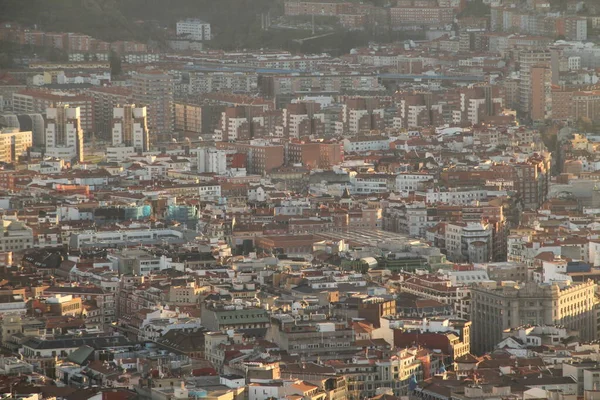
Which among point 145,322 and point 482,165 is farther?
point 482,165

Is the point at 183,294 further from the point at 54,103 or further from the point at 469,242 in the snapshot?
the point at 54,103

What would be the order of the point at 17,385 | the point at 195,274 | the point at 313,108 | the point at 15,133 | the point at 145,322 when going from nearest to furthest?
the point at 17,385 < the point at 145,322 < the point at 195,274 < the point at 15,133 < the point at 313,108

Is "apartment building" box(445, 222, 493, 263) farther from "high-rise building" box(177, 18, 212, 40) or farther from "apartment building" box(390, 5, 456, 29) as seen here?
"high-rise building" box(177, 18, 212, 40)

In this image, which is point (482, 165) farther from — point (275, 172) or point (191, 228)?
point (191, 228)

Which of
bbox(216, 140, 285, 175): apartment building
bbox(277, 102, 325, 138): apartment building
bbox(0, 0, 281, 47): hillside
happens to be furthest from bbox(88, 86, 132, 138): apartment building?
bbox(0, 0, 281, 47): hillside

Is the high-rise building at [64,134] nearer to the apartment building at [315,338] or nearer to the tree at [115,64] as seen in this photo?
the tree at [115,64]

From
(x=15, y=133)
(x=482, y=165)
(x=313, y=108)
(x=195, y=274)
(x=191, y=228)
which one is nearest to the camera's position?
(x=195, y=274)

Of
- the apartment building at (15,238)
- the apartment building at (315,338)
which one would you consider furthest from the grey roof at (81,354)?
the apartment building at (15,238)

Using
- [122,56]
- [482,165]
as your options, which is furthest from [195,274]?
[122,56]
